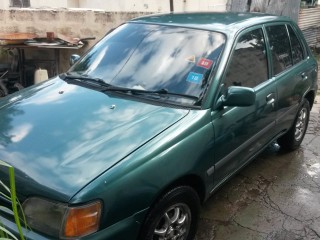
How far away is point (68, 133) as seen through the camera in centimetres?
236

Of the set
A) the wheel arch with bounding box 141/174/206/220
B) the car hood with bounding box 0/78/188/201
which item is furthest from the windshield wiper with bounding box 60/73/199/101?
the wheel arch with bounding box 141/174/206/220

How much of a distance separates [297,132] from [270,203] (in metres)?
1.42

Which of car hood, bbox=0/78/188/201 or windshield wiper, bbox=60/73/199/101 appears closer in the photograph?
car hood, bbox=0/78/188/201

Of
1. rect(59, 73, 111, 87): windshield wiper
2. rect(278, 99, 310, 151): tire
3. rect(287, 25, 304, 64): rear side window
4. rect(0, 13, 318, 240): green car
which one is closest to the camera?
rect(0, 13, 318, 240): green car

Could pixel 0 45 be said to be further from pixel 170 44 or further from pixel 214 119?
pixel 214 119

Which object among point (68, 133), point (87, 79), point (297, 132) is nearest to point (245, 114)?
point (87, 79)

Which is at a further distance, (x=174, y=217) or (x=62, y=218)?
(x=174, y=217)

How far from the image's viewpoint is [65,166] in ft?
6.82

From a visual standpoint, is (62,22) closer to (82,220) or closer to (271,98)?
(271,98)

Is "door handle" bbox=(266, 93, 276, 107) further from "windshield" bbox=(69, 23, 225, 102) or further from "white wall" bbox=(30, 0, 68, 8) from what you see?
"white wall" bbox=(30, 0, 68, 8)

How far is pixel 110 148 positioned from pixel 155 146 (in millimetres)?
279

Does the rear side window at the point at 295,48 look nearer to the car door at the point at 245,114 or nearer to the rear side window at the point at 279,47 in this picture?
the rear side window at the point at 279,47

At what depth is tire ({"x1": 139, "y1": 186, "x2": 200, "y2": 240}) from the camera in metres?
2.29

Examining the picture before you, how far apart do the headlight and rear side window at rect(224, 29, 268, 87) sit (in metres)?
1.56
